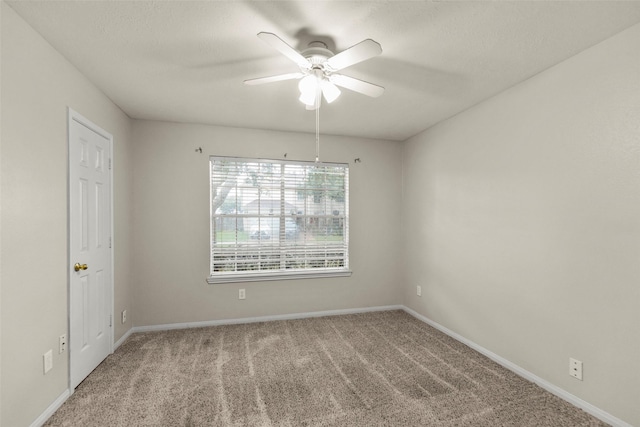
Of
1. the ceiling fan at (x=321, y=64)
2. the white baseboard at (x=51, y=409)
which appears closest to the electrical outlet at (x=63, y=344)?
the white baseboard at (x=51, y=409)

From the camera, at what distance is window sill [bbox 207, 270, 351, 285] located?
144 inches

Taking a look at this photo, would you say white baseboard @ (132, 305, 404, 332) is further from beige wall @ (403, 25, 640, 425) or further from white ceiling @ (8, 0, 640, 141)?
white ceiling @ (8, 0, 640, 141)

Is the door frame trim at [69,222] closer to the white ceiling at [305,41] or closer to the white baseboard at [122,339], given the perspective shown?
the white baseboard at [122,339]

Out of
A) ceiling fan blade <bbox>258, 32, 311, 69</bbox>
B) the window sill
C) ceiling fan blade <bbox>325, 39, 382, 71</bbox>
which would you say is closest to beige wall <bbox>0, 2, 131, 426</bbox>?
ceiling fan blade <bbox>258, 32, 311, 69</bbox>

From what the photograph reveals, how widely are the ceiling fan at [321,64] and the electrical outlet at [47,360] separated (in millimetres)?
2256

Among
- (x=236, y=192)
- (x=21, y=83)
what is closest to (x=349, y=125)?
(x=236, y=192)

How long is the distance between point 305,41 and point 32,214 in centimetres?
202

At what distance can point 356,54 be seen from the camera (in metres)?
1.69

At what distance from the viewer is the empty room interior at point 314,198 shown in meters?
1.76

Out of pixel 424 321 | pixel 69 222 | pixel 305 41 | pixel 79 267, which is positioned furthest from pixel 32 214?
pixel 424 321

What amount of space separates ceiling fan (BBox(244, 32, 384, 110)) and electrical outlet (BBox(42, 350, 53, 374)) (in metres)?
2.26

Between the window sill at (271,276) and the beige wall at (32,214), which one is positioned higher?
the beige wall at (32,214)

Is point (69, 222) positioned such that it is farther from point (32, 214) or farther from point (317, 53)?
point (317, 53)

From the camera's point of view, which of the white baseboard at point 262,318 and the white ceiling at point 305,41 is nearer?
the white ceiling at point 305,41
